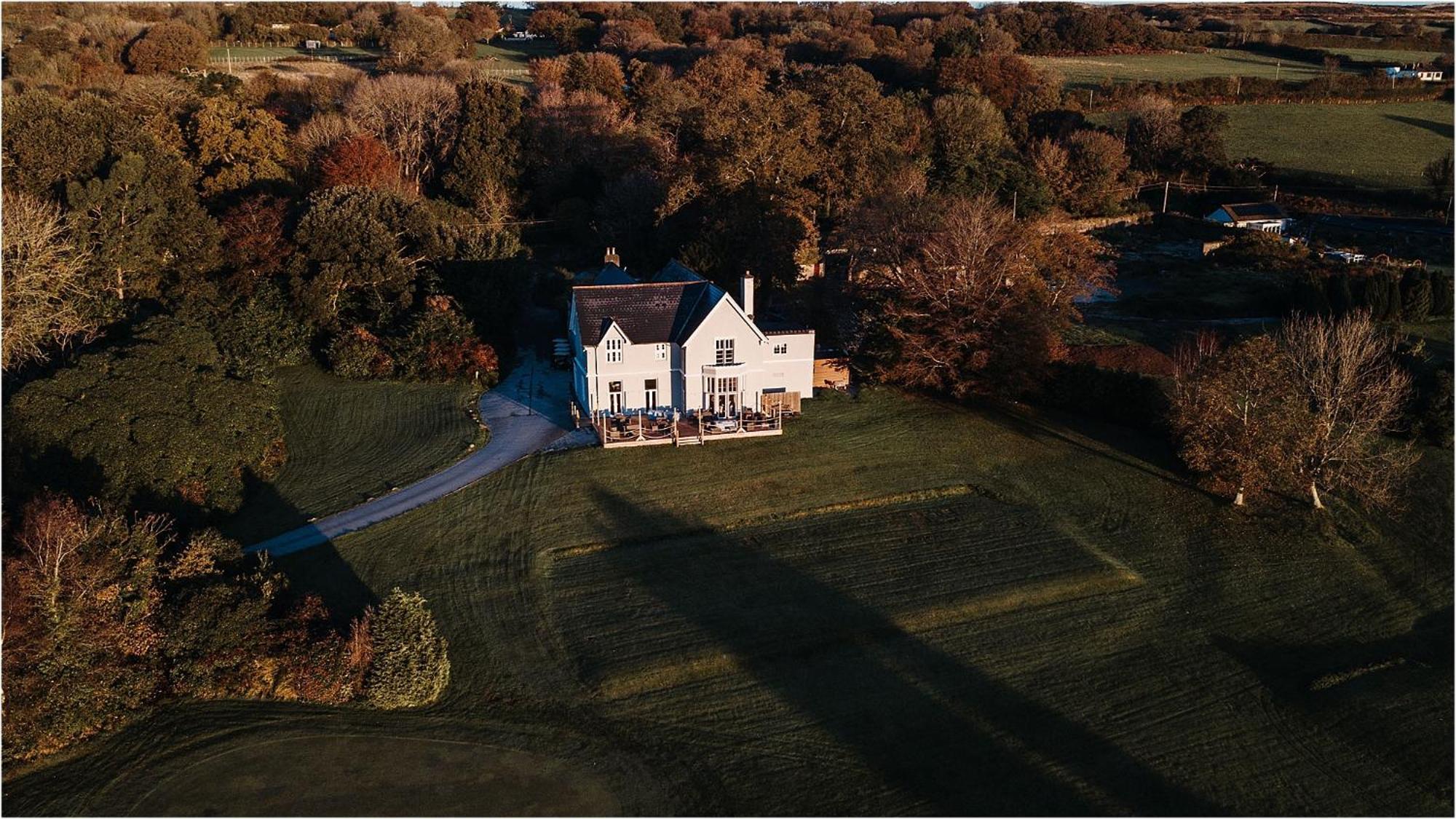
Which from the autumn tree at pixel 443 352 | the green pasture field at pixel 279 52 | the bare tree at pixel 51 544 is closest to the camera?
the bare tree at pixel 51 544

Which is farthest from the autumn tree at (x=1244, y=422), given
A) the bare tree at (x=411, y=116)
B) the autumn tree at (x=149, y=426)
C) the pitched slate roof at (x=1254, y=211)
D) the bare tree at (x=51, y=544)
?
the bare tree at (x=411, y=116)

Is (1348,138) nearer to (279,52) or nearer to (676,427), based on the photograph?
(676,427)

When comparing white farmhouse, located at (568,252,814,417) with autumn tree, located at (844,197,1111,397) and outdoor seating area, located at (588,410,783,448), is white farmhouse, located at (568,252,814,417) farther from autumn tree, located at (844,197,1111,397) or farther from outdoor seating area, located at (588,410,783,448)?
autumn tree, located at (844,197,1111,397)

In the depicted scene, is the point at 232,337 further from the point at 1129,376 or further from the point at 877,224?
the point at 1129,376

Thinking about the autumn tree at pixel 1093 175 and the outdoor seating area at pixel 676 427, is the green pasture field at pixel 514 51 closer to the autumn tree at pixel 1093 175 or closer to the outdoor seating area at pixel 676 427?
the autumn tree at pixel 1093 175

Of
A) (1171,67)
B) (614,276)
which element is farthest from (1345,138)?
(614,276)

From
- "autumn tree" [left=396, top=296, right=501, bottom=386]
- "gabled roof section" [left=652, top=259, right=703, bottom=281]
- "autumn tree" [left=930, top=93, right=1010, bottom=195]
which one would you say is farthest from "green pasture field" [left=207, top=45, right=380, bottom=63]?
"gabled roof section" [left=652, top=259, right=703, bottom=281]
